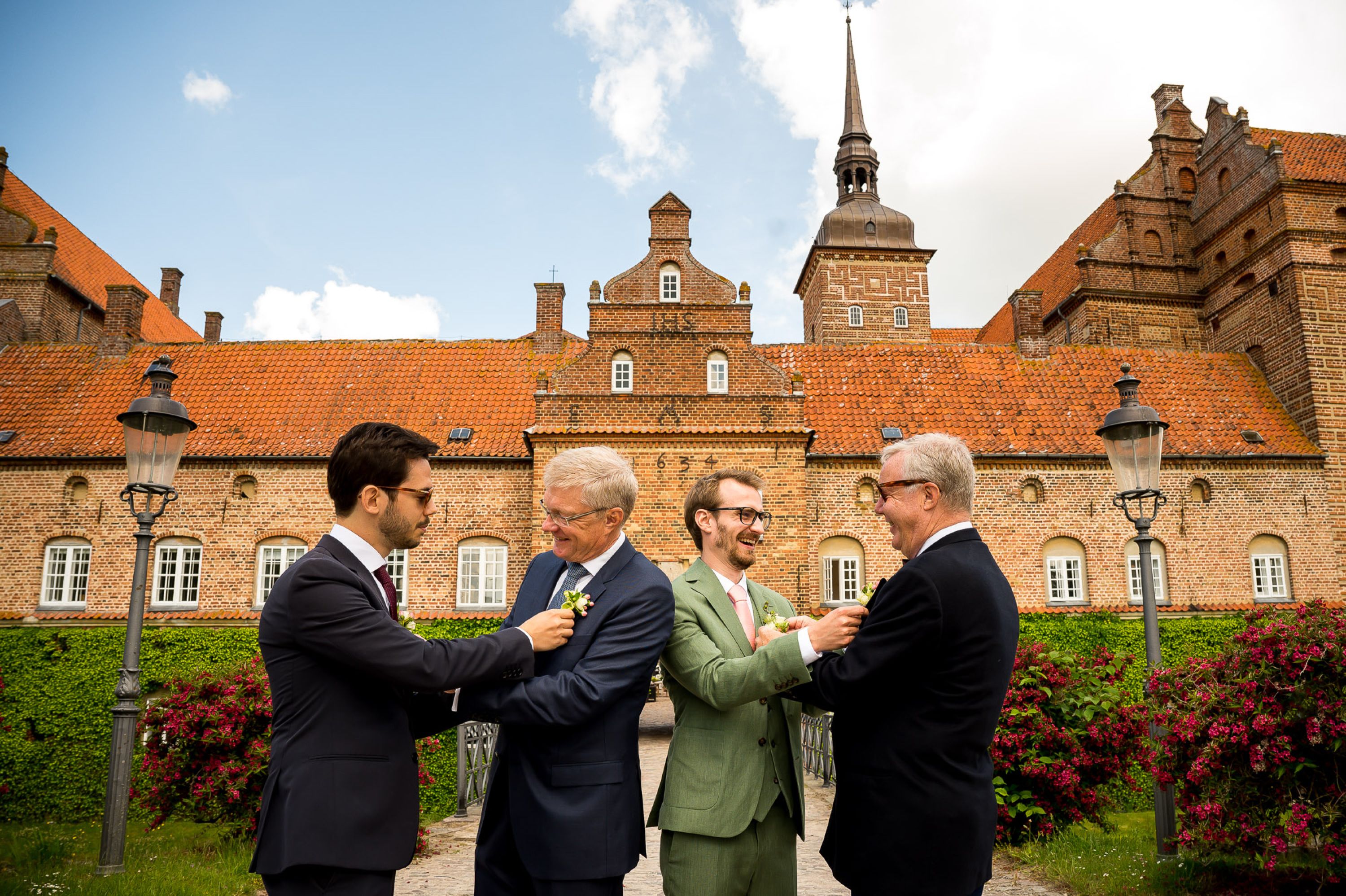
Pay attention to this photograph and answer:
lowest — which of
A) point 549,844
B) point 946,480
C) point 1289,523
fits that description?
point 549,844

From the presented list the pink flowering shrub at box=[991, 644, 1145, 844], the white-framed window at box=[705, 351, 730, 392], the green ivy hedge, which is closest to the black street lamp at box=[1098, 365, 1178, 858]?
the pink flowering shrub at box=[991, 644, 1145, 844]

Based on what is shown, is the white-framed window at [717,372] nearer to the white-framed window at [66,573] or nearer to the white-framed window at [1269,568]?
the white-framed window at [1269,568]

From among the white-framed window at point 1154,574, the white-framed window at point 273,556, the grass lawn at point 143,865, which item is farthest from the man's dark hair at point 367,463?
the white-framed window at point 1154,574

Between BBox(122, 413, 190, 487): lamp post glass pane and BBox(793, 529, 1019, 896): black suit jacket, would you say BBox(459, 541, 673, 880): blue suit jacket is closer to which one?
BBox(793, 529, 1019, 896): black suit jacket

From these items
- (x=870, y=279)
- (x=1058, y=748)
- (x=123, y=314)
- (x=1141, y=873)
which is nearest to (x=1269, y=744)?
(x=1141, y=873)

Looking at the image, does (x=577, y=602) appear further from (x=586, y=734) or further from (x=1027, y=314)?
(x=1027, y=314)

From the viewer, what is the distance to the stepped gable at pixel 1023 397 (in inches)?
813

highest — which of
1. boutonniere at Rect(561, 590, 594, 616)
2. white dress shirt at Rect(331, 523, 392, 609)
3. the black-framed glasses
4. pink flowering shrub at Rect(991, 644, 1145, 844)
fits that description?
the black-framed glasses

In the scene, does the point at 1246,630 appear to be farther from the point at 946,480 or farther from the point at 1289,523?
the point at 1289,523

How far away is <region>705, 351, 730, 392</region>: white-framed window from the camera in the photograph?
18.8 meters

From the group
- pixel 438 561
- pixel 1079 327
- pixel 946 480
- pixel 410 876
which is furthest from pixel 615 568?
pixel 1079 327

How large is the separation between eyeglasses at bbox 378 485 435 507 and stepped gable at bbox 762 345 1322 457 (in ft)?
Answer: 57.0

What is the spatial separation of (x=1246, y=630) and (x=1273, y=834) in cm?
121

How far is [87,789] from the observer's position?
1091 cm
